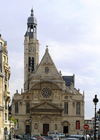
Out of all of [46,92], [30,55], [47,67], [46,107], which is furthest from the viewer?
[30,55]

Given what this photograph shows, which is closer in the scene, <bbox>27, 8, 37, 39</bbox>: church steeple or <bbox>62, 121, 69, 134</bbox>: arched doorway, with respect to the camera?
<bbox>62, 121, 69, 134</bbox>: arched doorway

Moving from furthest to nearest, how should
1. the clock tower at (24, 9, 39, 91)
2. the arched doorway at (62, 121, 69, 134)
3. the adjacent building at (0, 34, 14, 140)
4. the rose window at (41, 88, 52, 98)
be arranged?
1. the clock tower at (24, 9, 39, 91)
2. the rose window at (41, 88, 52, 98)
3. the arched doorway at (62, 121, 69, 134)
4. the adjacent building at (0, 34, 14, 140)

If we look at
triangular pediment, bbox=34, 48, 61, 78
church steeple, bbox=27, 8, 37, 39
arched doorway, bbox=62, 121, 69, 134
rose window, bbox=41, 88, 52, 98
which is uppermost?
church steeple, bbox=27, 8, 37, 39

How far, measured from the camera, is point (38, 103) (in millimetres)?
80500

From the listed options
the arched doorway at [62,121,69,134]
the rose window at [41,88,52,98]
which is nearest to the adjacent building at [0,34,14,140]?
the rose window at [41,88,52,98]

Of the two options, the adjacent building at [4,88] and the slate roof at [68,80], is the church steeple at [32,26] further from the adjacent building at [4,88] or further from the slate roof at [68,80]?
the adjacent building at [4,88]

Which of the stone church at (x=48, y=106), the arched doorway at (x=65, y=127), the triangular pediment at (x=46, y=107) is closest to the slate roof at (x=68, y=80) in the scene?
the stone church at (x=48, y=106)

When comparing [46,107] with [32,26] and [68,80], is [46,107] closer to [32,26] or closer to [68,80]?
[68,80]

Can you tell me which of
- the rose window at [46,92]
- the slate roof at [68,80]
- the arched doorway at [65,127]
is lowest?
the arched doorway at [65,127]

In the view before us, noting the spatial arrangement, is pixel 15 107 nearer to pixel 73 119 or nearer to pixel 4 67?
pixel 73 119

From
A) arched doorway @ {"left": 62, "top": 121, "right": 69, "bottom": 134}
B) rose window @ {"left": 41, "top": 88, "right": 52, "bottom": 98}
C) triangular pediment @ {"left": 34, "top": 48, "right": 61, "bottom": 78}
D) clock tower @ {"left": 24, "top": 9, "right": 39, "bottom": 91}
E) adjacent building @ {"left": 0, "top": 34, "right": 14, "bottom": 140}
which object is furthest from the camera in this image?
clock tower @ {"left": 24, "top": 9, "right": 39, "bottom": 91}

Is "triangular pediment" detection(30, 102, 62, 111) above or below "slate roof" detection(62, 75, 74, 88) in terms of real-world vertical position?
below

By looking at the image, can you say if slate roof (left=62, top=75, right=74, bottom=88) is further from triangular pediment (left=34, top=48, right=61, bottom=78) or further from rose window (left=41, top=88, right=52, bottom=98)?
rose window (left=41, top=88, right=52, bottom=98)

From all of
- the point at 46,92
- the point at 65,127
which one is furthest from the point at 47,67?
the point at 65,127
